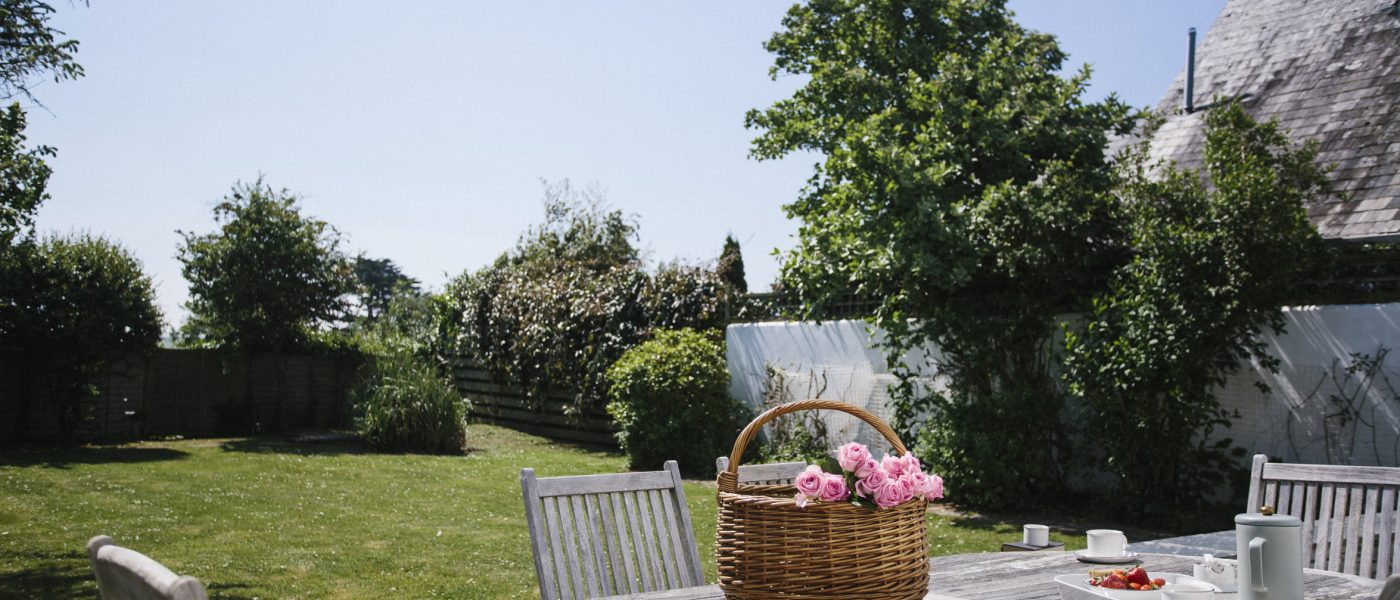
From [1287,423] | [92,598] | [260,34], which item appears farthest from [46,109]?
[1287,423]

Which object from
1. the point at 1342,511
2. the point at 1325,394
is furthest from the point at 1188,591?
the point at 1325,394

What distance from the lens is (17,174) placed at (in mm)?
7934

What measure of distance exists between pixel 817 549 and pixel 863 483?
164mm

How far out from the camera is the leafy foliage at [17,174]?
768cm

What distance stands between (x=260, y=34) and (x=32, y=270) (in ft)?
13.2

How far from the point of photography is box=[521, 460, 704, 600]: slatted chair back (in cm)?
278

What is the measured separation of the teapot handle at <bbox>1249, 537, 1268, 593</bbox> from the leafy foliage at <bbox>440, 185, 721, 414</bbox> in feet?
33.7

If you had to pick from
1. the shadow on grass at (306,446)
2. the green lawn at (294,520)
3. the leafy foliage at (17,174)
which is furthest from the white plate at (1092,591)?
the shadow on grass at (306,446)

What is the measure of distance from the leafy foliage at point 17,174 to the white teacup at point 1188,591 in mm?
8271

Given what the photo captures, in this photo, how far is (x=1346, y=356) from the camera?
686 cm

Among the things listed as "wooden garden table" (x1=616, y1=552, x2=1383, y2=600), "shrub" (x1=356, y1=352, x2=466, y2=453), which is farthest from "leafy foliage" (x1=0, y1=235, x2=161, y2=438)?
"wooden garden table" (x1=616, y1=552, x2=1383, y2=600)

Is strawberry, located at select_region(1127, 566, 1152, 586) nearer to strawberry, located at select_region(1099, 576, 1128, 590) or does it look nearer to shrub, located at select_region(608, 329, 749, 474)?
strawberry, located at select_region(1099, 576, 1128, 590)

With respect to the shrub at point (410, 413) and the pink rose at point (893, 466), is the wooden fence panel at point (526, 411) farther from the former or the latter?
the pink rose at point (893, 466)

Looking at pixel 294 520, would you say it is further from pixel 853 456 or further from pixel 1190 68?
pixel 1190 68
